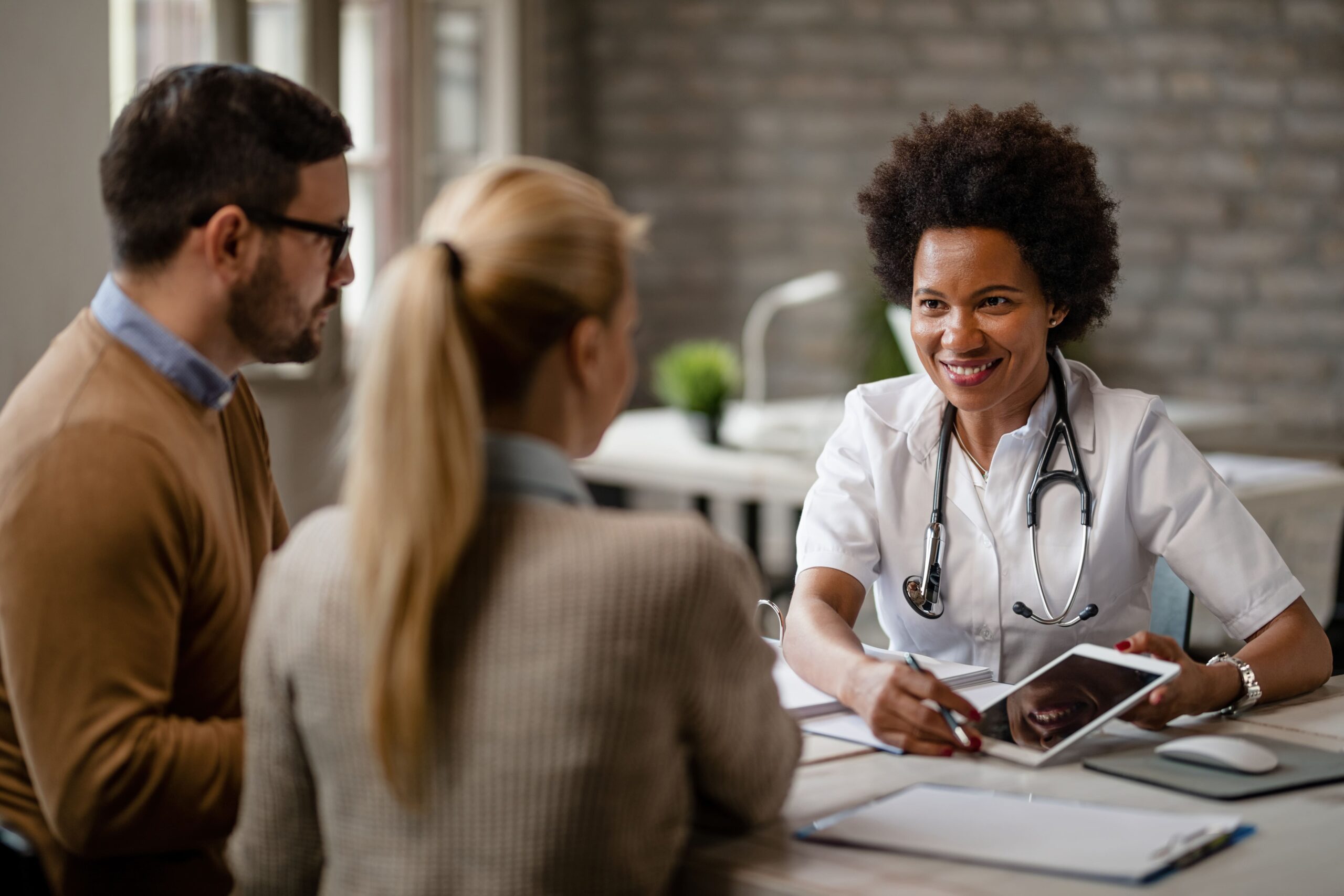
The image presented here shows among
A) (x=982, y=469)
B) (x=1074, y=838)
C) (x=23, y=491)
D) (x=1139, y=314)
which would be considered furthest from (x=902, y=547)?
(x=1139, y=314)

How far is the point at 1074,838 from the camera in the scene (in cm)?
122

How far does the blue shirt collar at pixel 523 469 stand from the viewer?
1.12 metres

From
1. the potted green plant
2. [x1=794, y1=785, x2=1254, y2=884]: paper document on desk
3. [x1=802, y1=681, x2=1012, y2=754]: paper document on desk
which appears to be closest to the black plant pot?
the potted green plant

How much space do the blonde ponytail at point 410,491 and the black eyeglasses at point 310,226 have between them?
0.43 metres

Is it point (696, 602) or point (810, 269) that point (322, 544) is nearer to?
point (696, 602)

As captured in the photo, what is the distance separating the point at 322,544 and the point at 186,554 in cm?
34

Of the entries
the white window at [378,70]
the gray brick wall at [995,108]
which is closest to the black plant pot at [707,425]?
the white window at [378,70]

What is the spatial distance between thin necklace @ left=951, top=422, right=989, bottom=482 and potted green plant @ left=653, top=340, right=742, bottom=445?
1.99 m

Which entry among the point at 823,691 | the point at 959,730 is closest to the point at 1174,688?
the point at 959,730

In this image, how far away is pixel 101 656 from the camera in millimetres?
1271

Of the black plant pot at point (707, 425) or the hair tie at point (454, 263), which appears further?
the black plant pot at point (707, 425)

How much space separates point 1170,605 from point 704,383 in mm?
2109

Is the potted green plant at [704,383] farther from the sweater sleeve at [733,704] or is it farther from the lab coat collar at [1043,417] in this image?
the sweater sleeve at [733,704]

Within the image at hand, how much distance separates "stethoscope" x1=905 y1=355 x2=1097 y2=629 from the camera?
186 centimetres
